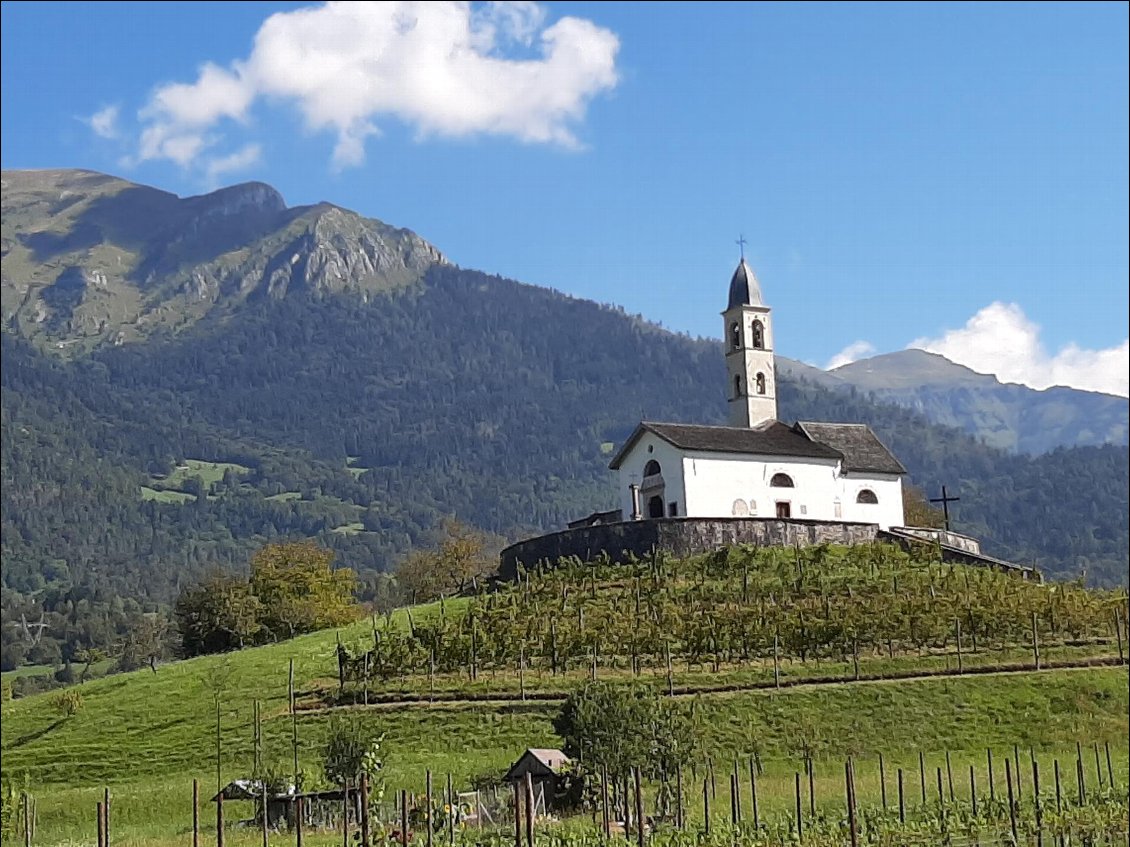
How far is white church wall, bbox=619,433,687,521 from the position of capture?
7100 cm

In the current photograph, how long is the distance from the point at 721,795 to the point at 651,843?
10.3 m

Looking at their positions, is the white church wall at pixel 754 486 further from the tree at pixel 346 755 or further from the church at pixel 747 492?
the tree at pixel 346 755

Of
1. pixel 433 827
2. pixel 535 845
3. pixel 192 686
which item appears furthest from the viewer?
pixel 192 686

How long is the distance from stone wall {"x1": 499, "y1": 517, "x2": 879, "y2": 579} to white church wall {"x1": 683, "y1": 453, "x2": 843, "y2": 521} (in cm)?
362

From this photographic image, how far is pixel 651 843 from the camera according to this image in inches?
1227

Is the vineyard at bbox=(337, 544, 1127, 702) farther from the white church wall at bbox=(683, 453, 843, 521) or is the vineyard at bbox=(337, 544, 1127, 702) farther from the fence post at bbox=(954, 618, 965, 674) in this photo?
the white church wall at bbox=(683, 453, 843, 521)

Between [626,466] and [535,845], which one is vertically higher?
[626,466]

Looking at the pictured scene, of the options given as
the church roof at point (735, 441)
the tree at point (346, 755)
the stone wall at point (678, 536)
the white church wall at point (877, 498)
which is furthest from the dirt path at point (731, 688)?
the white church wall at point (877, 498)

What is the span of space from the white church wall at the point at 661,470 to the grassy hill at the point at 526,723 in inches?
530

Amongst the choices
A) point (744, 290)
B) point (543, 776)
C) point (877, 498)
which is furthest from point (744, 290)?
point (543, 776)

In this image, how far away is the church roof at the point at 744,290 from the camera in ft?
273

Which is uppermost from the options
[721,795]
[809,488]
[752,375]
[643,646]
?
[752,375]

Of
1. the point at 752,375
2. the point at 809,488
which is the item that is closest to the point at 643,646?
the point at 809,488

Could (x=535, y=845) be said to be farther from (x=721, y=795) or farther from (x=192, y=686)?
(x=192, y=686)
